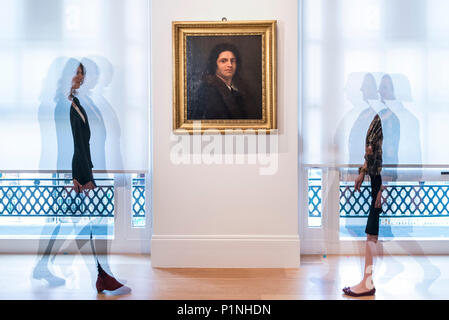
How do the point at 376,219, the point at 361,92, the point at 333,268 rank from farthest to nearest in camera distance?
the point at 361,92
the point at 333,268
the point at 376,219

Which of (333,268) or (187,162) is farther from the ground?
(187,162)

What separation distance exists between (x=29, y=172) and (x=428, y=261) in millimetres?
3771

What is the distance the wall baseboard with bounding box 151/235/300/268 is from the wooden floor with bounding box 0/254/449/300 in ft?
0.27

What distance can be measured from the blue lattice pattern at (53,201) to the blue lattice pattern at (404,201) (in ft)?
7.56

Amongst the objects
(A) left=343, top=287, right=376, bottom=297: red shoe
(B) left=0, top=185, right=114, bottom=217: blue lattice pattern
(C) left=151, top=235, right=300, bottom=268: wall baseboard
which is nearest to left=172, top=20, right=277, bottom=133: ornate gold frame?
(C) left=151, top=235, right=300, bottom=268: wall baseboard

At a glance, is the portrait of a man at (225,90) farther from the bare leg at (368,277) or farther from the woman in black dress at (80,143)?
the bare leg at (368,277)

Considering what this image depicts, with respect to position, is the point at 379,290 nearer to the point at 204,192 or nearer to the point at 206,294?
the point at 206,294

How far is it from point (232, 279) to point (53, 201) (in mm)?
1943

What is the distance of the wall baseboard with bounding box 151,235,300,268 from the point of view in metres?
3.21

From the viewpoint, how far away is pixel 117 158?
135 inches

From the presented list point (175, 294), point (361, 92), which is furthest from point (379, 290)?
point (361, 92)

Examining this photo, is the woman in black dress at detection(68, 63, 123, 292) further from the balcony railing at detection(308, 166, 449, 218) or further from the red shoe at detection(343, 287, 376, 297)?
the balcony railing at detection(308, 166, 449, 218)

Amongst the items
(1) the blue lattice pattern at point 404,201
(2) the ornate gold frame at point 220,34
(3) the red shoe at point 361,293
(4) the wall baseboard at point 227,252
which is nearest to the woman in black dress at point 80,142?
(2) the ornate gold frame at point 220,34

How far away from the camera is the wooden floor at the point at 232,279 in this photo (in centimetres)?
260
